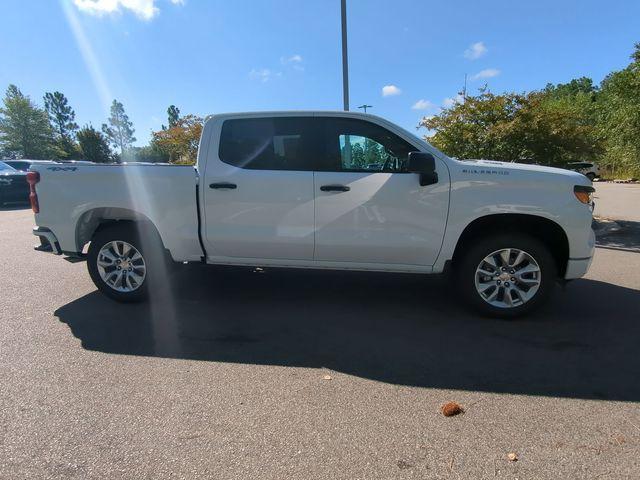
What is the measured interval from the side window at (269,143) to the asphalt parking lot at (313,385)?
1533 mm

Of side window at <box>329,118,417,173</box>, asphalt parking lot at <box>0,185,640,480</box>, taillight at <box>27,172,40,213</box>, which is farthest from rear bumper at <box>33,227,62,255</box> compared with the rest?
side window at <box>329,118,417,173</box>

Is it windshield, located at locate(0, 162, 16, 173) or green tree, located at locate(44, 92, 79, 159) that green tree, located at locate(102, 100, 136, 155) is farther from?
windshield, located at locate(0, 162, 16, 173)

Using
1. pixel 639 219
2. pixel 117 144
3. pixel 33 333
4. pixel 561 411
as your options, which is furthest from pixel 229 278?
pixel 117 144

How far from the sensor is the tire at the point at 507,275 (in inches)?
168

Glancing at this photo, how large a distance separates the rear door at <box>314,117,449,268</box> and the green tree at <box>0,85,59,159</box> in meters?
59.1

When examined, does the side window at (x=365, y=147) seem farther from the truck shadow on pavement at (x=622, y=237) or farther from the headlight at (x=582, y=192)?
the truck shadow on pavement at (x=622, y=237)

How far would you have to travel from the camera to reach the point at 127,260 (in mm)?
4840

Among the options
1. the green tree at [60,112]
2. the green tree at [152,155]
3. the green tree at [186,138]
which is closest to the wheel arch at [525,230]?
the green tree at [186,138]

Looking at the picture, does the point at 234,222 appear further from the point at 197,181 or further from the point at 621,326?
the point at 621,326

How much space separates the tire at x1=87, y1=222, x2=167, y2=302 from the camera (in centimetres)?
476

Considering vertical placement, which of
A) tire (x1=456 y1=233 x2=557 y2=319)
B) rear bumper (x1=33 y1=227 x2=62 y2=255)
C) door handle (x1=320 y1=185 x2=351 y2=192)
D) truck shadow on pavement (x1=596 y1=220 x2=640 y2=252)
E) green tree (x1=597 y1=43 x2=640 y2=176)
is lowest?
truck shadow on pavement (x1=596 y1=220 x2=640 y2=252)

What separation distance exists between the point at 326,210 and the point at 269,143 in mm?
929

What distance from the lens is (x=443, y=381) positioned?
3.29 meters

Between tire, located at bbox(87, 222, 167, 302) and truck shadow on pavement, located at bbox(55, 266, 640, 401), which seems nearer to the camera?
truck shadow on pavement, located at bbox(55, 266, 640, 401)
